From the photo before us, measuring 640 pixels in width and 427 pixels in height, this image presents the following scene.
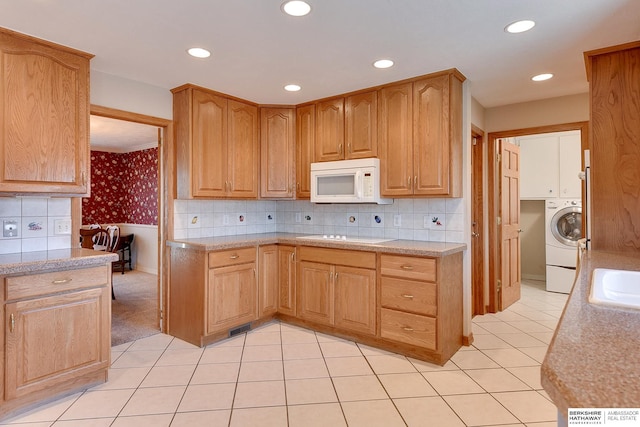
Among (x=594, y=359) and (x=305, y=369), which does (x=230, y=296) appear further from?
(x=594, y=359)

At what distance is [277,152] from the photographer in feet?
12.6

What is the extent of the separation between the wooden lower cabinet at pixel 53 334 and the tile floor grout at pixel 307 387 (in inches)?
5.0

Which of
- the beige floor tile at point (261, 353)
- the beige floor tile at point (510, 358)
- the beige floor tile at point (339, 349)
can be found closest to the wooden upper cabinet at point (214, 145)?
the beige floor tile at point (261, 353)

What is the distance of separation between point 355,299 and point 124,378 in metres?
1.81

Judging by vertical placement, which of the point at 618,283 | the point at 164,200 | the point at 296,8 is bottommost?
the point at 618,283

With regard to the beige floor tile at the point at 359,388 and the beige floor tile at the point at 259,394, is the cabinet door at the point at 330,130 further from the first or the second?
the beige floor tile at the point at 259,394

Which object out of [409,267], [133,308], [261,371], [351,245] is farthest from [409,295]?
[133,308]

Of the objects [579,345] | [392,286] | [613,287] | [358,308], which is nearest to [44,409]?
[358,308]

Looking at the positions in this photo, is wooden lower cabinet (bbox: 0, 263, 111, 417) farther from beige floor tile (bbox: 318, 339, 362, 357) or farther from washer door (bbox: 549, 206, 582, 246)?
washer door (bbox: 549, 206, 582, 246)

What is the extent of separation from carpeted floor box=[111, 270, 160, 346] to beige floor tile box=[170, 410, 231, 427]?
144 cm

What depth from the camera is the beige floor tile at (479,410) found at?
194cm

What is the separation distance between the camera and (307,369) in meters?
2.58

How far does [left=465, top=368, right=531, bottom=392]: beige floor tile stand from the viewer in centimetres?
230

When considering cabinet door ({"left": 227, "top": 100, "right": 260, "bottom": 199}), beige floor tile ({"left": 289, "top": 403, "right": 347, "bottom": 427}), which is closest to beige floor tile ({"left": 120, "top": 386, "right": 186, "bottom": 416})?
beige floor tile ({"left": 289, "top": 403, "right": 347, "bottom": 427})
